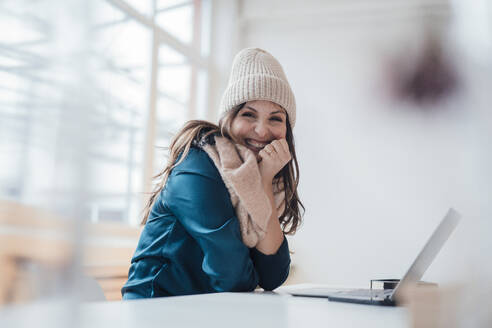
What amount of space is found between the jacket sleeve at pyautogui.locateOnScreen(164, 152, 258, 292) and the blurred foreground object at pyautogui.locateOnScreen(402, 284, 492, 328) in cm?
65

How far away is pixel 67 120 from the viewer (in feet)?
0.30

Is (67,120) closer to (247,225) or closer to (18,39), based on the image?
(18,39)

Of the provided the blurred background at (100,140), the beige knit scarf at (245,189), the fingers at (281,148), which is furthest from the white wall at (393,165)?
the fingers at (281,148)

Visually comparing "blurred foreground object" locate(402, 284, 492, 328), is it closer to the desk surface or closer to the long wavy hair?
the desk surface

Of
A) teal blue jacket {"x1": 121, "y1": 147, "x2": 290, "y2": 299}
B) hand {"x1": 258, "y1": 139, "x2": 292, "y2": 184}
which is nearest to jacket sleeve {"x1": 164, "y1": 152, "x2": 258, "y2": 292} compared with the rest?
teal blue jacket {"x1": 121, "y1": 147, "x2": 290, "y2": 299}

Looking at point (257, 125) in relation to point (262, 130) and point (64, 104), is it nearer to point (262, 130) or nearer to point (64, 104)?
point (262, 130)

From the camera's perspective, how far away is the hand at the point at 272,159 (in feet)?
3.09

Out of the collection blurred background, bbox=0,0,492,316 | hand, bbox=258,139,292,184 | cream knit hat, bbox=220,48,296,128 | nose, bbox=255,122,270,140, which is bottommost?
blurred background, bbox=0,0,492,316

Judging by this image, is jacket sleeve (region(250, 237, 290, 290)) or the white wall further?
jacket sleeve (region(250, 237, 290, 290))

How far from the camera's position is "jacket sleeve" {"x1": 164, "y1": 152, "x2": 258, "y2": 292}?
764mm

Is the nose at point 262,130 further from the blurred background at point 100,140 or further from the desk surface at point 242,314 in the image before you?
the blurred background at point 100,140

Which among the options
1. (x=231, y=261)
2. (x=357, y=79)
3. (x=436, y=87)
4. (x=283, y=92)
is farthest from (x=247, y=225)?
(x=436, y=87)

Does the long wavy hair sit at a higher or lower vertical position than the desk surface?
higher

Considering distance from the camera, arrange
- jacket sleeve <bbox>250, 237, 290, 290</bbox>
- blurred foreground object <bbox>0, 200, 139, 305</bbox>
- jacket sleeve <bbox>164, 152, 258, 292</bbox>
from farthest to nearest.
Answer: jacket sleeve <bbox>250, 237, 290, 290</bbox>, jacket sleeve <bbox>164, 152, 258, 292</bbox>, blurred foreground object <bbox>0, 200, 139, 305</bbox>
